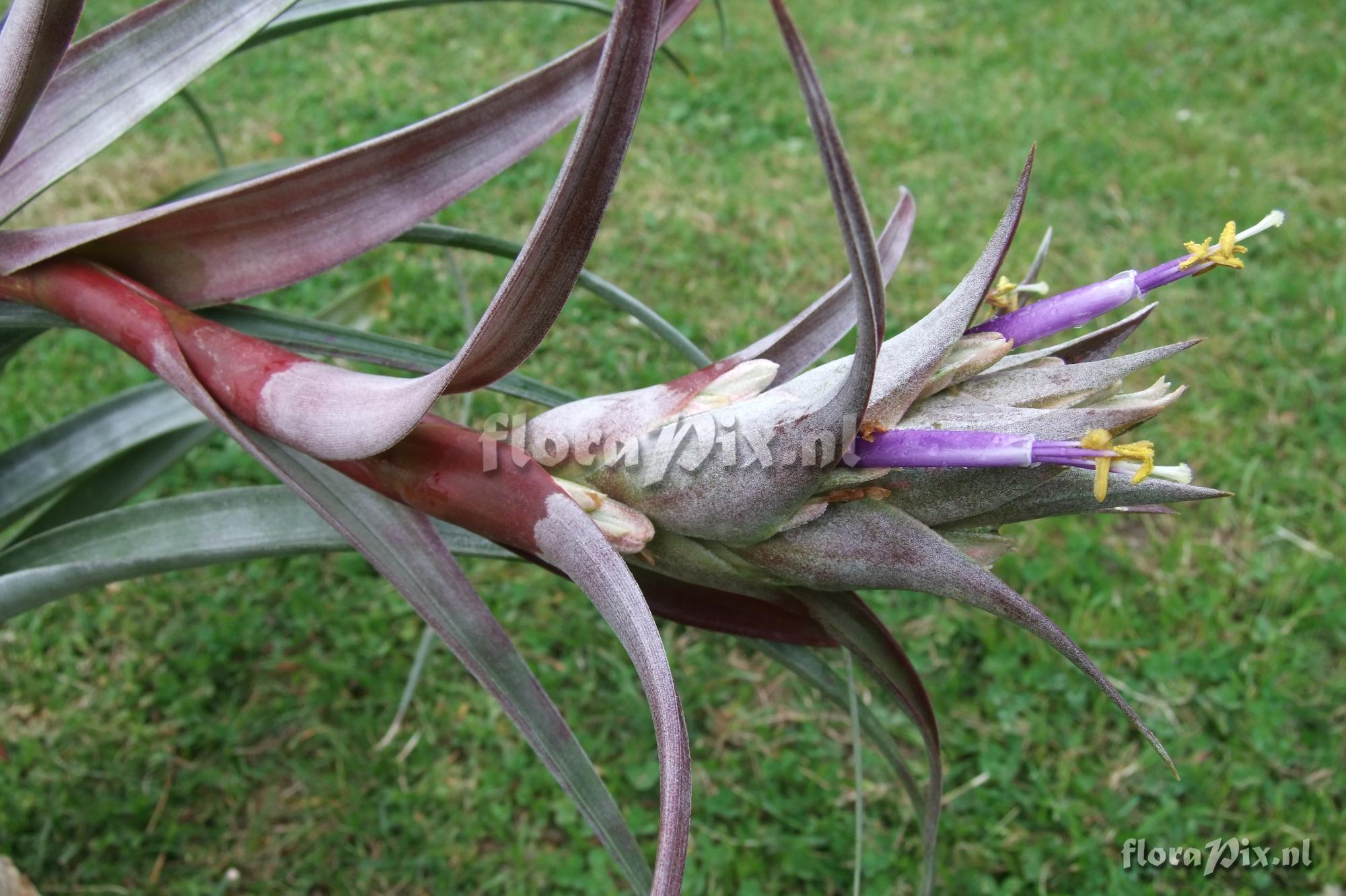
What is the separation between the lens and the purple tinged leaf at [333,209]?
0.84 metres

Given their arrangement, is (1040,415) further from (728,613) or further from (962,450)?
(728,613)

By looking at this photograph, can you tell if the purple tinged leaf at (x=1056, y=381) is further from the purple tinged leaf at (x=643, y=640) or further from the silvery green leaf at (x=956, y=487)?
the purple tinged leaf at (x=643, y=640)

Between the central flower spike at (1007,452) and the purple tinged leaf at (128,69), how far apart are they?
0.72m

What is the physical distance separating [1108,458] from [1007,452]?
6 centimetres

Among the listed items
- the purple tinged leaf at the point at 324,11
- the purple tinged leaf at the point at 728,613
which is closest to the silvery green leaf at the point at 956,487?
→ the purple tinged leaf at the point at 728,613

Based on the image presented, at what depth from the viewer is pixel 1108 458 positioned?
1.90 feet

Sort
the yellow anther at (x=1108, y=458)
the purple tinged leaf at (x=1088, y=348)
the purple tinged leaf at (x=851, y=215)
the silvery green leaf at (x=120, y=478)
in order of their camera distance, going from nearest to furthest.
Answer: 1. the purple tinged leaf at (x=851, y=215)
2. the yellow anther at (x=1108, y=458)
3. the purple tinged leaf at (x=1088, y=348)
4. the silvery green leaf at (x=120, y=478)

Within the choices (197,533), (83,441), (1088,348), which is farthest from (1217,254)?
(83,441)

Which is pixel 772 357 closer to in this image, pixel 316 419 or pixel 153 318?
pixel 316 419

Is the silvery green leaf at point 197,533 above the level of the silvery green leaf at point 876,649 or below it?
above

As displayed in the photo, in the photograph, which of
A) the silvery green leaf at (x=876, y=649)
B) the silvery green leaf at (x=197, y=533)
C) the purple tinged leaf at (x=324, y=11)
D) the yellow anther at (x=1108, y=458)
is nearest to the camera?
the yellow anther at (x=1108, y=458)

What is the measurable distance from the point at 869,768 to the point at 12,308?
136 cm

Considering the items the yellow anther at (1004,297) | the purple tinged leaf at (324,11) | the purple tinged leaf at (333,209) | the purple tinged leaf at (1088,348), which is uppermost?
the purple tinged leaf at (324,11)

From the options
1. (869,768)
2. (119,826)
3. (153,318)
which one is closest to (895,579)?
(153,318)
